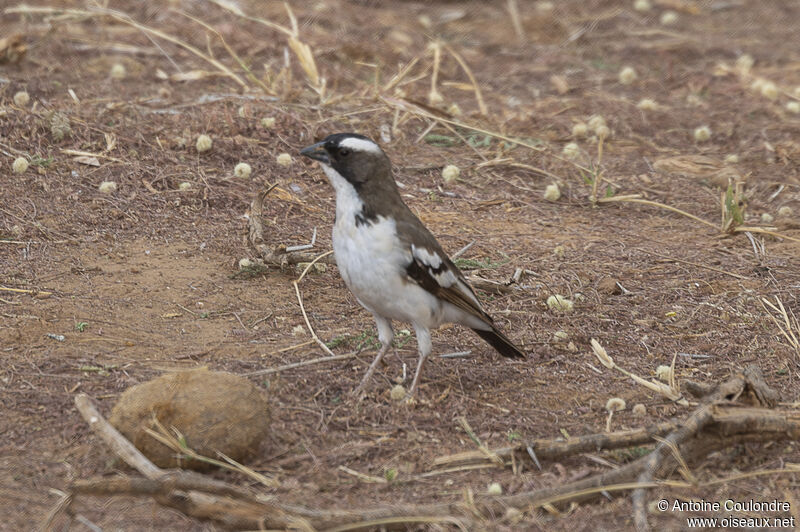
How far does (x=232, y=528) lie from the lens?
355cm

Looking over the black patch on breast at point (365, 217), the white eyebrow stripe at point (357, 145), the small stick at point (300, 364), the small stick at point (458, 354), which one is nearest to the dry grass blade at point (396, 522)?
the small stick at point (300, 364)

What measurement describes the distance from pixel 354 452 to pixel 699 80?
7.99 meters

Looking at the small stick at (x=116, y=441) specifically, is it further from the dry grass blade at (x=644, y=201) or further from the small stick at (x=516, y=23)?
the small stick at (x=516, y=23)

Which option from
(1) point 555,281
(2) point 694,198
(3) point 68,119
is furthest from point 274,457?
(2) point 694,198

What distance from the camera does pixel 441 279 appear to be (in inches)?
205

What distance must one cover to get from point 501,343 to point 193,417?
202cm

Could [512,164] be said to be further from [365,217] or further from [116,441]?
[116,441]

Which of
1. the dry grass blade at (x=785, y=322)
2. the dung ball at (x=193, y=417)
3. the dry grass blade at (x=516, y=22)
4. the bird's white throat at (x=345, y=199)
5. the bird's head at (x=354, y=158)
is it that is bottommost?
the dry grass blade at (x=516, y=22)

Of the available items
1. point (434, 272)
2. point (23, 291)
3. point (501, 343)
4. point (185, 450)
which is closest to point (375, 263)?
point (434, 272)

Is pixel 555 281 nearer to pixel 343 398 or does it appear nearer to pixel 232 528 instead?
pixel 343 398

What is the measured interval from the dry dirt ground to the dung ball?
17cm

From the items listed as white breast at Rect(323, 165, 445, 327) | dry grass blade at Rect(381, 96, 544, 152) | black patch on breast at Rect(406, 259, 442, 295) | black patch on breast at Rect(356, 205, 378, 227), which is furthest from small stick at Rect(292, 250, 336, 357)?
dry grass blade at Rect(381, 96, 544, 152)

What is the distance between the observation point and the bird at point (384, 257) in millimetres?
4938

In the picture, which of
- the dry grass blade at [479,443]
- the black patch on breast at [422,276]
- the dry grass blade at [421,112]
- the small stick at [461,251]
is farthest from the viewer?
the dry grass blade at [421,112]
